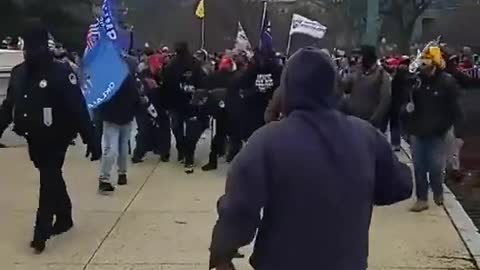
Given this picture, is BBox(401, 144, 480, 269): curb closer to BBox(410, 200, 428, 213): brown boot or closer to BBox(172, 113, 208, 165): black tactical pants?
BBox(410, 200, 428, 213): brown boot

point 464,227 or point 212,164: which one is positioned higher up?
point 464,227

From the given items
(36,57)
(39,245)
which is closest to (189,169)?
(39,245)

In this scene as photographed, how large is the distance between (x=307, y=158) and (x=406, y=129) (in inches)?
235

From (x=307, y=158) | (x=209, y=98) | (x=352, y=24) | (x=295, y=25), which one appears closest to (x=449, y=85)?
(x=295, y=25)

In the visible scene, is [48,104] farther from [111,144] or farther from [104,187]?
[104,187]

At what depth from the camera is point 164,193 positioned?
10711 millimetres

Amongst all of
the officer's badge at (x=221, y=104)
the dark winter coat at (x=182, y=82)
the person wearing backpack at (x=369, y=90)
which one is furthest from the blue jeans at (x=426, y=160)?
the dark winter coat at (x=182, y=82)

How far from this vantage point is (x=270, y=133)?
3.76 metres

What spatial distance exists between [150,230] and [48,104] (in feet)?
6.37

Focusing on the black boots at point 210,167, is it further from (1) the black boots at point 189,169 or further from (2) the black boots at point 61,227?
(2) the black boots at point 61,227

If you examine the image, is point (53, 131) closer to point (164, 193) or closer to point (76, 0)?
point (164, 193)

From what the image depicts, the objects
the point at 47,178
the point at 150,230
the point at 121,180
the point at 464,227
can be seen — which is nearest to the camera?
the point at 47,178

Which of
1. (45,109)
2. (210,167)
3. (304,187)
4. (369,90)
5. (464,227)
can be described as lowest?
(210,167)

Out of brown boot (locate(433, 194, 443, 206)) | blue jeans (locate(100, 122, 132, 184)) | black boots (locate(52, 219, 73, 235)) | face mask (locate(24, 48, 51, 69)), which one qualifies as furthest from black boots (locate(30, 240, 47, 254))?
brown boot (locate(433, 194, 443, 206))
